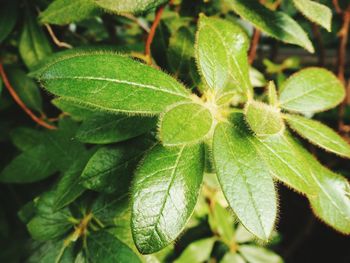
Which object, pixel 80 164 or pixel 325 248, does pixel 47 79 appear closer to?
pixel 80 164

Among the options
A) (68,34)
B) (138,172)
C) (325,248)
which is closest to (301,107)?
(138,172)

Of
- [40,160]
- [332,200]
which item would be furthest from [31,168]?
[332,200]

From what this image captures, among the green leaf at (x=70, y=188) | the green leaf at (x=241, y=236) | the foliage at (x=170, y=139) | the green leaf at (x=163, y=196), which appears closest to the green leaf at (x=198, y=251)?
the foliage at (x=170, y=139)

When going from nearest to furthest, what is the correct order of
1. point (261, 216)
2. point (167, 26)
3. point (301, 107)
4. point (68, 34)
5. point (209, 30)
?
1. point (261, 216)
2. point (209, 30)
3. point (301, 107)
4. point (167, 26)
5. point (68, 34)

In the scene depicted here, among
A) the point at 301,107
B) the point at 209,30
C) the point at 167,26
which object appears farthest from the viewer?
the point at 167,26

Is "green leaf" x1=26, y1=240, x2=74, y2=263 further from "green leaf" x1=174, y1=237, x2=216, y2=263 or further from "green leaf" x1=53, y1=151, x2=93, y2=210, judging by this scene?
"green leaf" x1=174, y1=237, x2=216, y2=263

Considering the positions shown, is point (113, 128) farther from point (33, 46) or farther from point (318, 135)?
point (33, 46)
